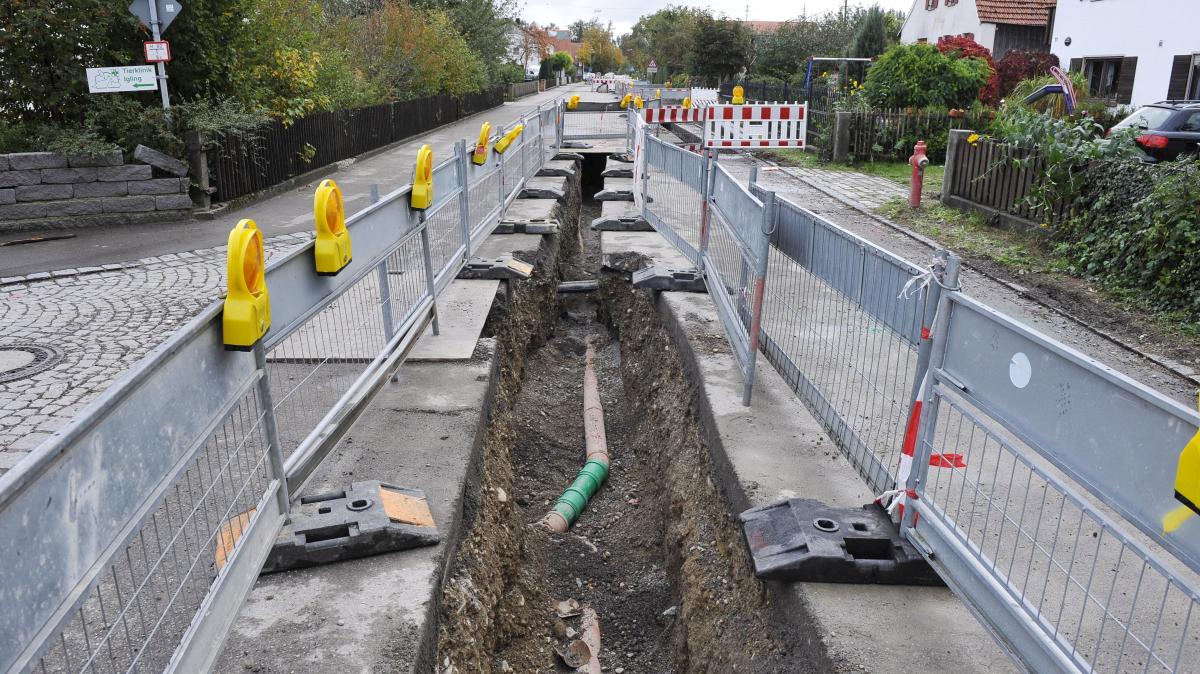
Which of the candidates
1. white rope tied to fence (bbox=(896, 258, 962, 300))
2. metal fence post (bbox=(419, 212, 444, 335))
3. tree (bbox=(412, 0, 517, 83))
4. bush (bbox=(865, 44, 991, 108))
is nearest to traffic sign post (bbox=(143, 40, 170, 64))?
metal fence post (bbox=(419, 212, 444, 335))

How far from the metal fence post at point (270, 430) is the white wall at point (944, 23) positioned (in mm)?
36238

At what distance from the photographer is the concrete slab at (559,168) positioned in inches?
591

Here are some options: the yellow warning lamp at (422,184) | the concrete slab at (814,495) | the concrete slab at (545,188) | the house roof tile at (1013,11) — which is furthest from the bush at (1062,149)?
the house roof tile at (1013,11)

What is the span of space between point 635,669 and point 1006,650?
7.85 feet

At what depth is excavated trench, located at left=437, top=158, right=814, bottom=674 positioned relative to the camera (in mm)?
4035

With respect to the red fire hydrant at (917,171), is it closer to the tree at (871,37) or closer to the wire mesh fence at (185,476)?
the wire mesh fence at (185,476)

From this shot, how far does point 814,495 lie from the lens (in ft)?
14.0

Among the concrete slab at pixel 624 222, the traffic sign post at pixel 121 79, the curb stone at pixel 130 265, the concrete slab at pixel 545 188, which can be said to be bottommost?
the curb stone at pixel 130 265

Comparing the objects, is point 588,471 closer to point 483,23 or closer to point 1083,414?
point 1083,414

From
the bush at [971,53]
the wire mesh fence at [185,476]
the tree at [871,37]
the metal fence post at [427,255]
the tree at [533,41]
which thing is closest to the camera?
the wire mesh fence at [185,476]

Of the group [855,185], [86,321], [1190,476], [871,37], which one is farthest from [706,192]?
[871,37]

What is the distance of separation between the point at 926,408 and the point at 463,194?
5.58 m

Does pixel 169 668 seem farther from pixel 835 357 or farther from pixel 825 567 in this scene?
pixel 835 357

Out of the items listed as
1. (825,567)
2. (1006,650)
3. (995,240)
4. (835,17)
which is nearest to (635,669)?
(825,567)
